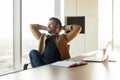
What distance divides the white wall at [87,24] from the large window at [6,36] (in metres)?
1.82

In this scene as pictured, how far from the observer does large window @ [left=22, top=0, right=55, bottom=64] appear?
360cm

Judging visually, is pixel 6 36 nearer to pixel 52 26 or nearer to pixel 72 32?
pixel 52 26

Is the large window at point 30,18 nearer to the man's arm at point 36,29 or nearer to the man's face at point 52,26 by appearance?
the man's arm at point 36,29

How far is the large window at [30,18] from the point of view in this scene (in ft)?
11.8

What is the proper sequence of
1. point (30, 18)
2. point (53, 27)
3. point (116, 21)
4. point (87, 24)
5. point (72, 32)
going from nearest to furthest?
point (53, 27) → point (72, 32) → point (30, 18) → point (87, 24) → point (116, 21)

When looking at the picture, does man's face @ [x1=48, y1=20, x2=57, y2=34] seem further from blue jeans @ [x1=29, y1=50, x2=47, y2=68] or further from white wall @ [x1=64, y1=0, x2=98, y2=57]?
white wall @ [x1=64, y1=0, x2=98, y2=57]

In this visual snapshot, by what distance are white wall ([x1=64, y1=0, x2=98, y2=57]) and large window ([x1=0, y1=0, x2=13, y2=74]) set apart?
1.82 meters

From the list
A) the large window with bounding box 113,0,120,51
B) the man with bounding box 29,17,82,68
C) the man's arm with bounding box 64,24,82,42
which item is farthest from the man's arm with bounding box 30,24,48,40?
the large window with bounding box 113,0,120,51

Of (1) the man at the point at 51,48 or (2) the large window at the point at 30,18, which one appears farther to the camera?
(2) the large window at the point at 30,18

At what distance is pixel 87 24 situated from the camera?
4750 millimetres

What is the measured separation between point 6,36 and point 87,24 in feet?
6.58

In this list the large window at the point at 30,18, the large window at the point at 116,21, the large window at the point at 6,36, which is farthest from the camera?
the large window at the point at 116,21

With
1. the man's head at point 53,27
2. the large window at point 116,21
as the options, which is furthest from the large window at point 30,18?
the large window at point 116,21

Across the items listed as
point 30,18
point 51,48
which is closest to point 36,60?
point 51,48
